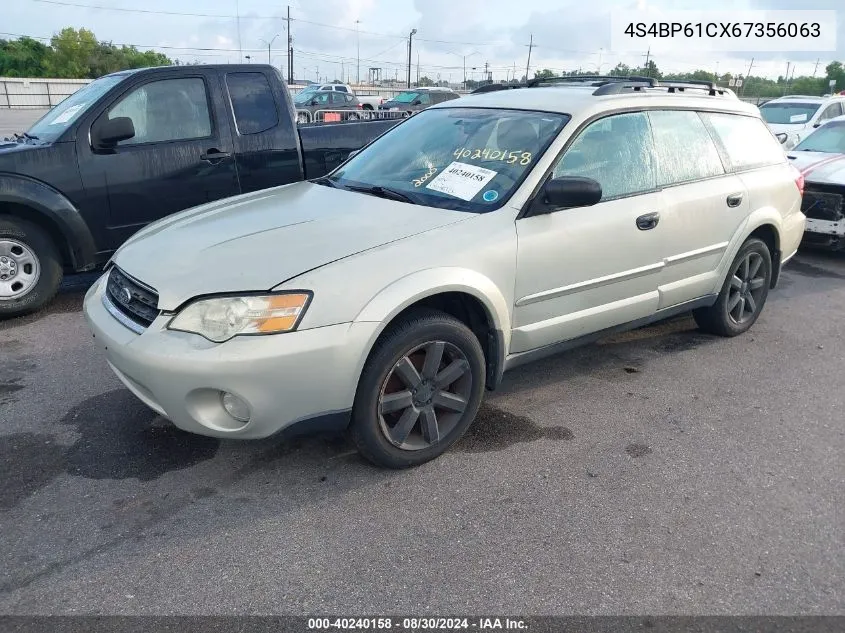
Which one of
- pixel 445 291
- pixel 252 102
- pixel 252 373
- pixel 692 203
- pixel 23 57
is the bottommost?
pixel 252 373

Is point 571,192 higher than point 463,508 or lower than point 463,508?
higher

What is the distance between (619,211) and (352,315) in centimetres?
178

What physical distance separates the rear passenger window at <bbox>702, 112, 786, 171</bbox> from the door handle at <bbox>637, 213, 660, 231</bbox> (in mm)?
1055

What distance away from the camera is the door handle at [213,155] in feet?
18.6

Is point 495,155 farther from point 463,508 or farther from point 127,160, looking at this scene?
point 127,160

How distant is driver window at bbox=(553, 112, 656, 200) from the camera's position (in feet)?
11.9

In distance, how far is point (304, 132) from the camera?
6.30 meters

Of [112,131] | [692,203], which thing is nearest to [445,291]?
[692,203]

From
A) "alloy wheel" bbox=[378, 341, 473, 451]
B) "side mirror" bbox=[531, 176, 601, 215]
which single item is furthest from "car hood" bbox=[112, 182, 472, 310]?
"alloy wheel" bbox=[378, 341, 473, 451]

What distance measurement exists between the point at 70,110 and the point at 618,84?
4292 millimetres

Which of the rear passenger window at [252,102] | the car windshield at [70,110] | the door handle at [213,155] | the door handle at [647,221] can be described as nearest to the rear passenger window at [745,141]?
the door handle at [647,221]

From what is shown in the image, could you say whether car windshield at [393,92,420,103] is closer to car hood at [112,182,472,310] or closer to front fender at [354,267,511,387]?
car hood at [112,182,472,310]

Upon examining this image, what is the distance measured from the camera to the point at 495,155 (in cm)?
364

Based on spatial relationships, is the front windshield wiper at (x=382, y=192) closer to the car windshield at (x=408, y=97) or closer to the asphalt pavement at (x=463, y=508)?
the asphalt pavement at (x=463, y=508)
